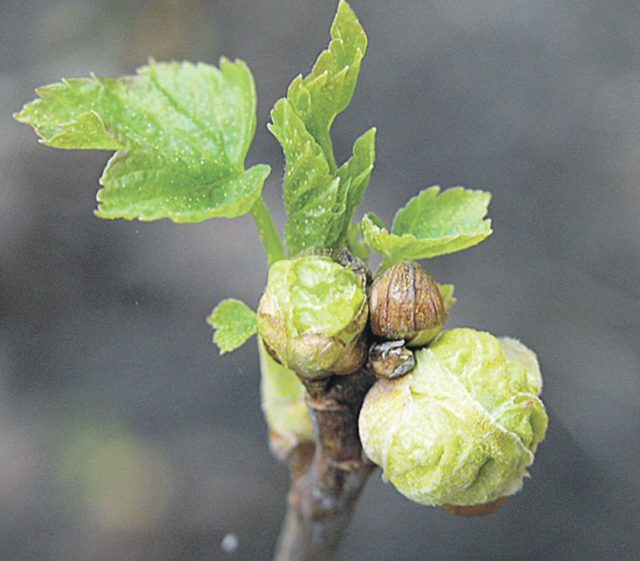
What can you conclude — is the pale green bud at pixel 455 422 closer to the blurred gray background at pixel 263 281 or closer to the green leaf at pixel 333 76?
the green leaf at pixel 333 76

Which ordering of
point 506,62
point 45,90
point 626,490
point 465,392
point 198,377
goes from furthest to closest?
1. point 506,62
2. point 198,377
3. point 626,490
4. point 45,90
5. point 465,392

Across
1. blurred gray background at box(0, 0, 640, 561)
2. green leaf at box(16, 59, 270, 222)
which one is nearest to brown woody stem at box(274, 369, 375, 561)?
green leaf at box(16, 59, 270, 222)

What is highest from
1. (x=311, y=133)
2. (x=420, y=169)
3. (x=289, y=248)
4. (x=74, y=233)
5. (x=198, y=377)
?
(x=311, y=133)

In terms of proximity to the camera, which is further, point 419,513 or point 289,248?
point 419,513

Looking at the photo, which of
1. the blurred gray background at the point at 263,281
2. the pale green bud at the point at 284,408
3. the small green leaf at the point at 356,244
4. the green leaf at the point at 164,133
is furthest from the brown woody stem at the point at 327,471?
the blurred gray background at the point at 263,281

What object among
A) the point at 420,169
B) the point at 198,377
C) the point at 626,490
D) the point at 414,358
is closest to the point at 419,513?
the point at 626,490

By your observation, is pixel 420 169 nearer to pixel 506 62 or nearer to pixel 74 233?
pixel 506 62

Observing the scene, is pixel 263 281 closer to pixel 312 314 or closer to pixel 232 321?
pixel 232 321

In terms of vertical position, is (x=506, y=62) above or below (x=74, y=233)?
above
